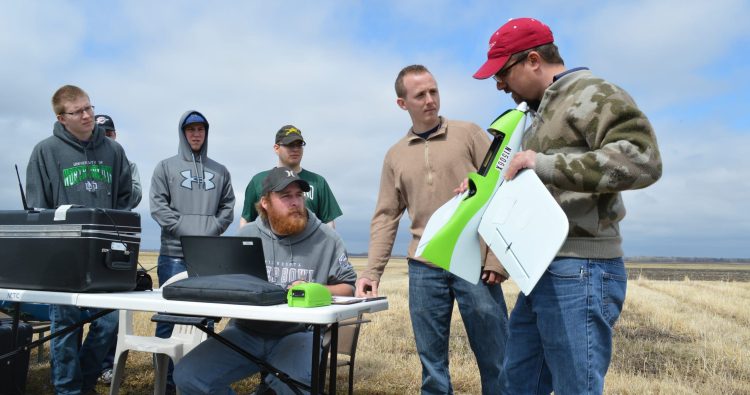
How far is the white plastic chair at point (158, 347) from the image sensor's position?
4.39m

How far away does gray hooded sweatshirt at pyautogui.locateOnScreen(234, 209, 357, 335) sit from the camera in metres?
3.93

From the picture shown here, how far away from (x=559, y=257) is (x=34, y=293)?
281 cm

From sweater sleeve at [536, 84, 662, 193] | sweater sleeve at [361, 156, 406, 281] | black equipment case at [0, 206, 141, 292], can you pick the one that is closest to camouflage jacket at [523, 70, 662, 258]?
sweater sleeve at [536, 84, 662, 193]

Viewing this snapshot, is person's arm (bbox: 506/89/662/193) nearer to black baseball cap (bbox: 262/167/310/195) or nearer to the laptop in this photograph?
the laptop

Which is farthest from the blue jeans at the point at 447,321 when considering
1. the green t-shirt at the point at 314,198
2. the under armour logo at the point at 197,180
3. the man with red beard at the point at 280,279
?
the under armour logo at the point at 197,180

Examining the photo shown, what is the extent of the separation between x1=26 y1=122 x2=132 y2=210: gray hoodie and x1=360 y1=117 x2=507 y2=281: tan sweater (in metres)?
2.57

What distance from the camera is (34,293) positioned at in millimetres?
3422

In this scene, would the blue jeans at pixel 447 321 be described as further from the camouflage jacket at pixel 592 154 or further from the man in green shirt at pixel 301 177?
the man in green shirt at pixel 301 177

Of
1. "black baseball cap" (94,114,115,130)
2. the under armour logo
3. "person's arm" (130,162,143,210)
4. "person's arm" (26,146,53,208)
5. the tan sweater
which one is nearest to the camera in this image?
the tan sweater

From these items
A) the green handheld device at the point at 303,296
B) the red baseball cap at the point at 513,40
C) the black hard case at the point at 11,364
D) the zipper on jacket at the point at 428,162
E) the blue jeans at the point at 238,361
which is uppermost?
the red baseball cap at the point at 513,40

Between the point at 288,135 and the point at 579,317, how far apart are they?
13.0ft

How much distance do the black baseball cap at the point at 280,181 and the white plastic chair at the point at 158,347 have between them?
0.89 m

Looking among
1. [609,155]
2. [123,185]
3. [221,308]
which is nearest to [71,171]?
[123,185]

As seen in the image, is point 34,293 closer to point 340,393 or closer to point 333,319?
point 333,319
